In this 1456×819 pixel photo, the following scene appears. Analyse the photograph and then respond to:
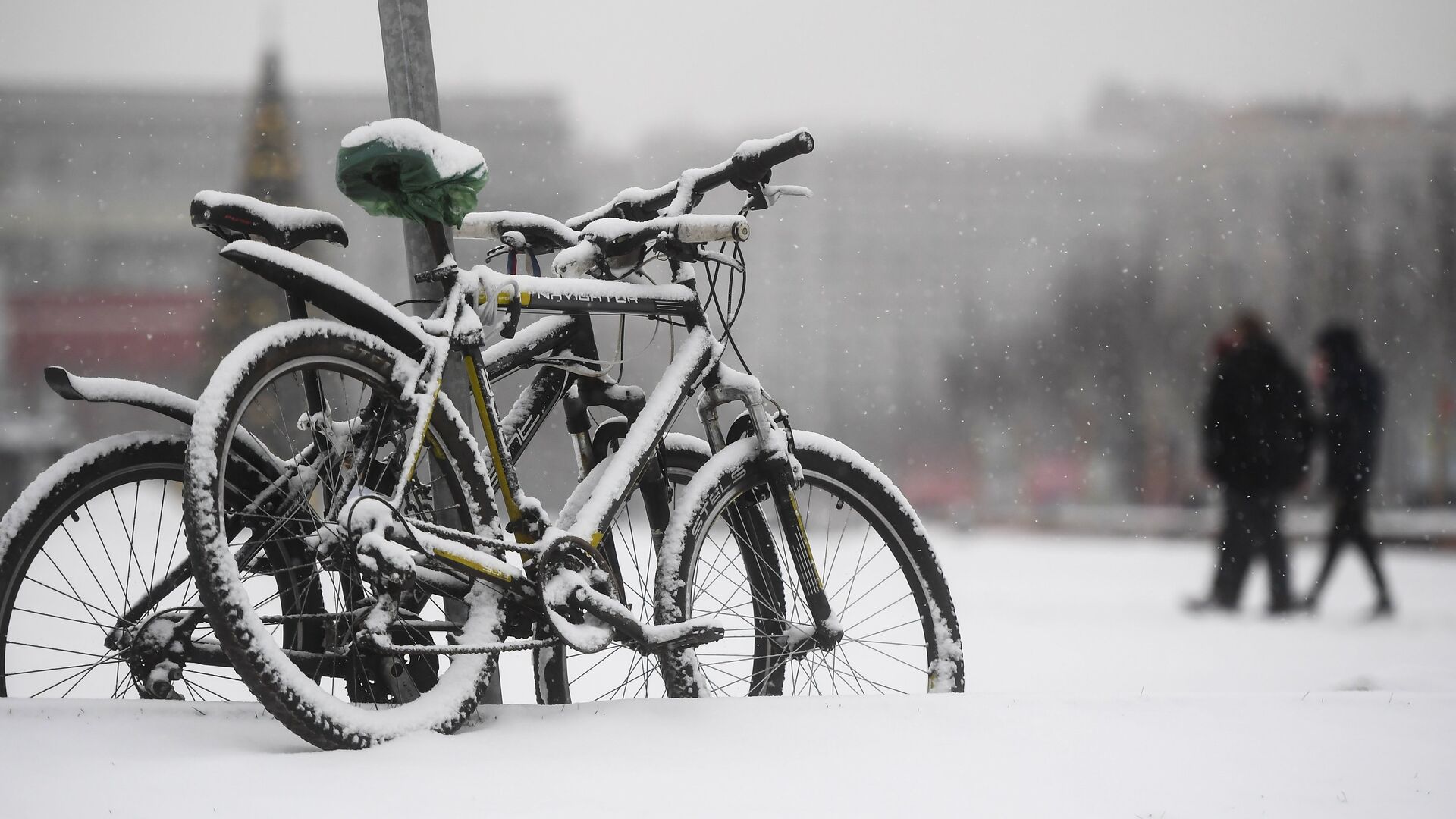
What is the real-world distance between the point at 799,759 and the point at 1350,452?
450cm

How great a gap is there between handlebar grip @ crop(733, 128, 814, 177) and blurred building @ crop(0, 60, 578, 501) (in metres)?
2.59

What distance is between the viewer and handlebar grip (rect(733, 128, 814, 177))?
2.06 m

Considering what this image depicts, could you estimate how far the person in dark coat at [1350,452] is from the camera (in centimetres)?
500

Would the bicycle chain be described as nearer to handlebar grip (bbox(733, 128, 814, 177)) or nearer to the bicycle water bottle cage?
the bicycle water bottle cage

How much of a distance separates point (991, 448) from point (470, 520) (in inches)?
460

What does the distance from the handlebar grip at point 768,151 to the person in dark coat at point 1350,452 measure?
412 centimetres

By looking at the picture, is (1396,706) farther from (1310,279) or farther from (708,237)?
(1310,279)

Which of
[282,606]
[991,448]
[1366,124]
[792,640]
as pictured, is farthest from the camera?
[991,448]

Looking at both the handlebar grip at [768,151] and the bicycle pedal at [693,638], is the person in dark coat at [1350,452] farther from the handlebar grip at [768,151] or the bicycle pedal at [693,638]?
the bicycle pedal at [693,638]

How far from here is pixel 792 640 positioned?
7.25 ft

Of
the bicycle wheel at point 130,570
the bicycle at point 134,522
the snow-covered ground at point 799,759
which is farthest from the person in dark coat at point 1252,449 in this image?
the bicycle wheel at point 130,570

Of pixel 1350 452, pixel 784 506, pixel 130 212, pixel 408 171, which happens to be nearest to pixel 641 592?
pixel 784 506

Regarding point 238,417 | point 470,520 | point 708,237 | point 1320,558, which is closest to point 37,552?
point 238,417

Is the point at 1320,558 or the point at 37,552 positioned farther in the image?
the point at 1320,558
